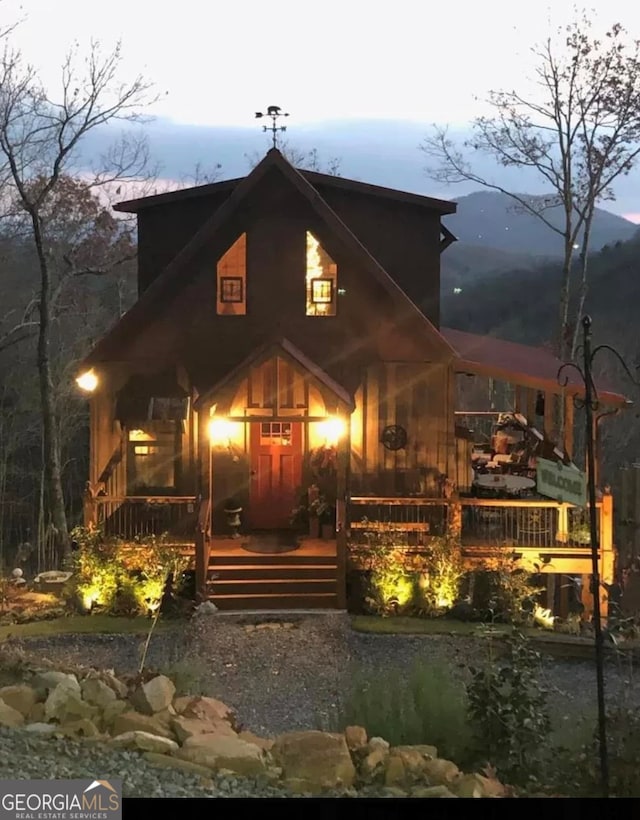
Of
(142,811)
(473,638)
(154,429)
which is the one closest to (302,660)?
(473,638)

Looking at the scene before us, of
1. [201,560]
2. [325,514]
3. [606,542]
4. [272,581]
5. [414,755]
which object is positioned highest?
[325,514]

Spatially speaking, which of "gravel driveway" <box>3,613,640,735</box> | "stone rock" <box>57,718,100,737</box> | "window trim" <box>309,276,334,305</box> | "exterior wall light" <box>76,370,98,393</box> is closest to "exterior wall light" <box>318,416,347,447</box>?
"window trim" <box>309,276,334,305</box>

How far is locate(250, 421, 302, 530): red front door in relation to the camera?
12641 mm

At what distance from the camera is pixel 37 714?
6.15m

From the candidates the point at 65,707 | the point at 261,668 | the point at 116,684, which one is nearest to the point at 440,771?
the point at 116,684

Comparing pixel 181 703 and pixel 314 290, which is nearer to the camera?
pixel 181 703

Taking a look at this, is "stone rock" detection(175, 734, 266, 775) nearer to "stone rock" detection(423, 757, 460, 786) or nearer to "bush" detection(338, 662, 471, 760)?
"bush" detection(338, 662, 471, 760)

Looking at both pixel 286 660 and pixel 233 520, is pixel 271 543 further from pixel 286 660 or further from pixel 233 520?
pixel 286 660

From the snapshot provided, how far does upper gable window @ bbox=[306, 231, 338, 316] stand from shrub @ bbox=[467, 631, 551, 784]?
22.6 feet

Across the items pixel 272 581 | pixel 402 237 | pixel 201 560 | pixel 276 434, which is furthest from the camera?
pixel 402 237

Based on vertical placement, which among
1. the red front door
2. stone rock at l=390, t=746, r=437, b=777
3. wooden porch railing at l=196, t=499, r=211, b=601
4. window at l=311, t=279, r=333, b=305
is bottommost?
stone rock at l=390, t=746, r=437, b=777

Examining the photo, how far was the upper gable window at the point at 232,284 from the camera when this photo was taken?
11.9m

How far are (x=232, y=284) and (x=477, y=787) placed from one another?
830 centimetres

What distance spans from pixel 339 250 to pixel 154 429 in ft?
13.3
